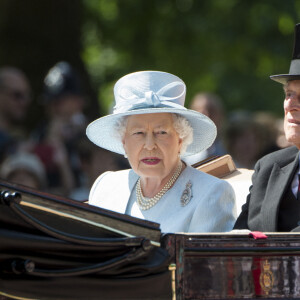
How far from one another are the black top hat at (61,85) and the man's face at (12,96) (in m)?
0.41

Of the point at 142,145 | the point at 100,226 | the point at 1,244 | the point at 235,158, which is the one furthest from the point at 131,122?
the point at 235,158

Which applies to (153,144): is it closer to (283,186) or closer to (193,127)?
(193,127)

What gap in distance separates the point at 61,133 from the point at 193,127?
3.74 metres

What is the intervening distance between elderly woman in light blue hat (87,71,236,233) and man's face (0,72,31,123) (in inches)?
135

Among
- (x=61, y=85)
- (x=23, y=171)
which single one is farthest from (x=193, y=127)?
(x=61, y=85)

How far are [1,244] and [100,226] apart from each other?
15.5 inches

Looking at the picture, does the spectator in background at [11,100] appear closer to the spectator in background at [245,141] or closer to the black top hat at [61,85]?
the black top hat at [61,85]

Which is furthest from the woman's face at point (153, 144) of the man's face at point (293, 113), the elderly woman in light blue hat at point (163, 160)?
the man's face at point (293, 113)

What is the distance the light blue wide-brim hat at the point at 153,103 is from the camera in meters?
4.05

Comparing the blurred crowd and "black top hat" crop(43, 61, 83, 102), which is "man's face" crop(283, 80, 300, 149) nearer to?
the blurred crowd

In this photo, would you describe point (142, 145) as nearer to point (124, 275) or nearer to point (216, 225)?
point (216, 225)

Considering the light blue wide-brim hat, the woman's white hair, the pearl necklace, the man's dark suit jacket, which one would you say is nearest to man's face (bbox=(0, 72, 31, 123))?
the light blue wide-brim hat

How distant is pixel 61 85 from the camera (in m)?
8.14

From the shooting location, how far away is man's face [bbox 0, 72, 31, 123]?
25.1ft
